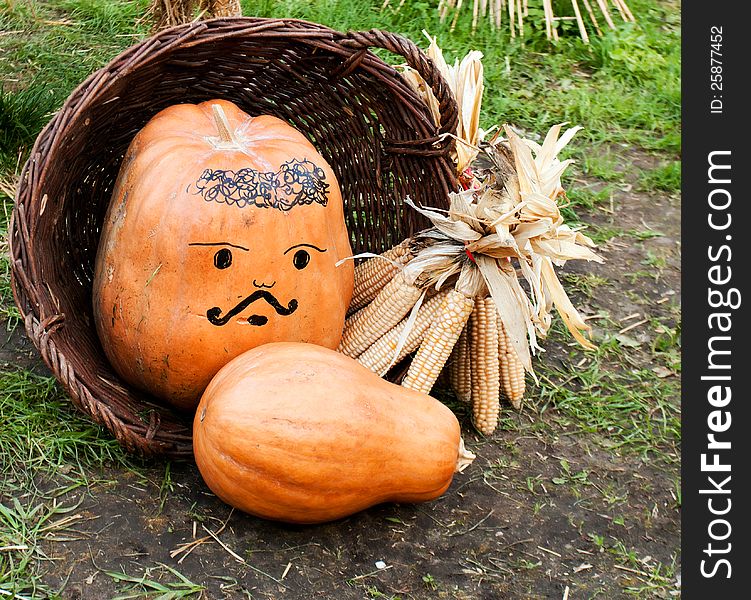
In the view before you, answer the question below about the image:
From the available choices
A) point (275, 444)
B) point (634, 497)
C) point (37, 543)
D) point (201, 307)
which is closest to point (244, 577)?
point (275, 444)

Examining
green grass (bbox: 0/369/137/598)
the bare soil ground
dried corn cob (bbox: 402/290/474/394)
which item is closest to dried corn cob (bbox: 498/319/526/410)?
the bare soil ground

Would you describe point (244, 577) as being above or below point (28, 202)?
below

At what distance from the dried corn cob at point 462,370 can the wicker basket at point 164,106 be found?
1.33ft

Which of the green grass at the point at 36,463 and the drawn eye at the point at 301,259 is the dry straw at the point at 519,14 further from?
the green grass at the point at 36,463

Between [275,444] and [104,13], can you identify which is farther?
[104,13]

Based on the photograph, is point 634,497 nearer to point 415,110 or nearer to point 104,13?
point 415,110

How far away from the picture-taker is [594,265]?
3779 mm

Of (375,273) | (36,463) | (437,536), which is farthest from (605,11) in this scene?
(36,463)

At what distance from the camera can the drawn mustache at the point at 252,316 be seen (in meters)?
2.51

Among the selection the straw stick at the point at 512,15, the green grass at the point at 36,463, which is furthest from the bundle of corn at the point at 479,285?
the straw stick at the point at 512,15

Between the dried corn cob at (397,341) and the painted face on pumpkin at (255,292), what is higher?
the painted face on pumpkin at (255,292)

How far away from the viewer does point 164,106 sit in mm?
2873

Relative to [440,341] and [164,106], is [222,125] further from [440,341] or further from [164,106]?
[440,341]

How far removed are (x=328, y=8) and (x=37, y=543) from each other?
3.48 m
